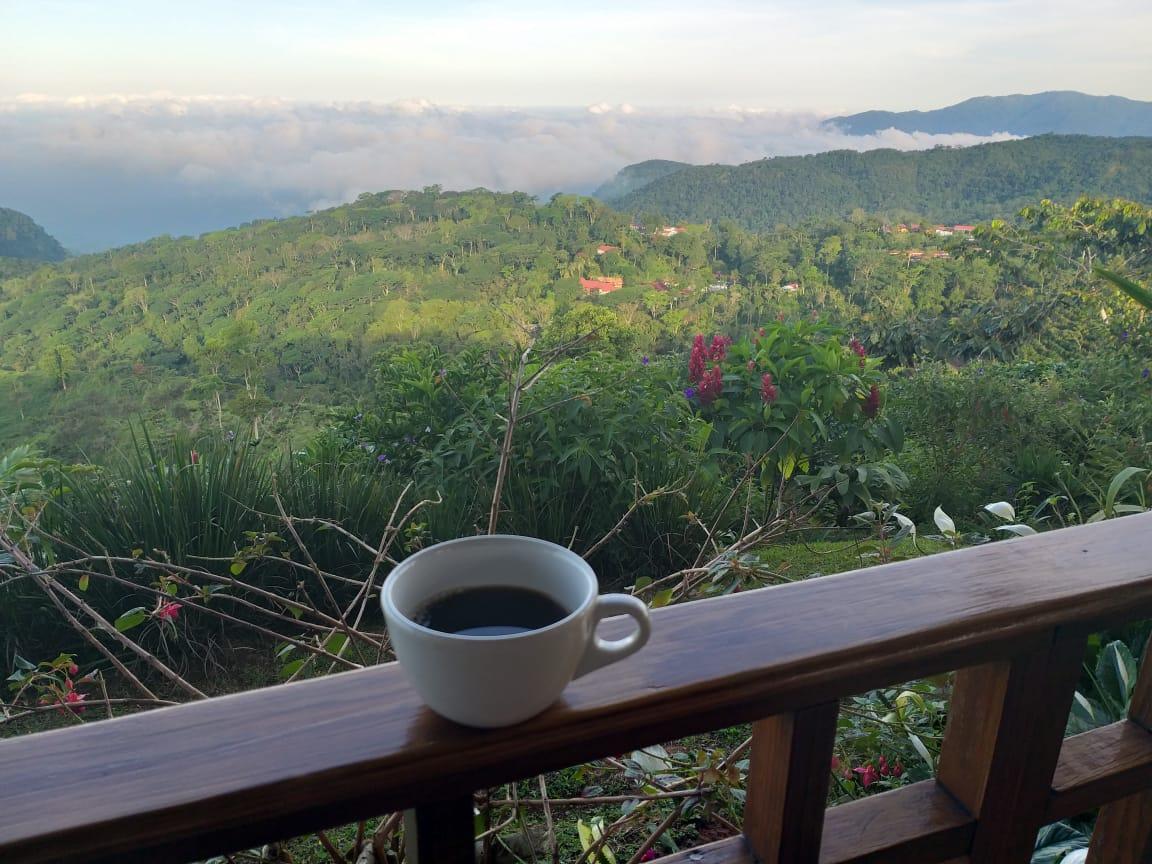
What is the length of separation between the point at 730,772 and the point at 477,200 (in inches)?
381

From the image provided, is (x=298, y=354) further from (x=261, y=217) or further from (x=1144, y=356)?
(x=1144, y=356)

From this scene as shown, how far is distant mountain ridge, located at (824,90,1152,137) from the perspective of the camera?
890 centimetres

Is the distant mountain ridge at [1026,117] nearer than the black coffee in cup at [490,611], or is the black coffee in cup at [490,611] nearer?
the black coffee in cup at [490,611]

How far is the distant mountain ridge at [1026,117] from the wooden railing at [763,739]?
1023 cm

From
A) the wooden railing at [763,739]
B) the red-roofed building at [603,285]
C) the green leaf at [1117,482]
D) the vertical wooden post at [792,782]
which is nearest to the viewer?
the wooden railing at [763,739]

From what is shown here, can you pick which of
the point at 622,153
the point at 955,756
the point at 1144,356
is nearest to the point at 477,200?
the point at 622,153

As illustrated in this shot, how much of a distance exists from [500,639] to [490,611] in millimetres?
88

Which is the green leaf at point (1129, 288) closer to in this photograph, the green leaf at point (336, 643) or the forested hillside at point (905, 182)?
the green leaf at point (336, 643)

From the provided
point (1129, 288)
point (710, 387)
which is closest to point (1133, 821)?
point (1129, 288)

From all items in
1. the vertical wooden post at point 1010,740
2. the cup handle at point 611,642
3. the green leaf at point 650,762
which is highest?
the cup handle at point 611,642

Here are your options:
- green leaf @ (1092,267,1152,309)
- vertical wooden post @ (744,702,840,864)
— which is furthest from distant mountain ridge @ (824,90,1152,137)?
vertical wooden post @ (744,702,840,864)

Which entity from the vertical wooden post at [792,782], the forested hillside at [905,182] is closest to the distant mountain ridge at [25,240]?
the forested hillside at [905,182]

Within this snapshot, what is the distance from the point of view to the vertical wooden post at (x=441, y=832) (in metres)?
0.44

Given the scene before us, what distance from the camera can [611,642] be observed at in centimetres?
48
